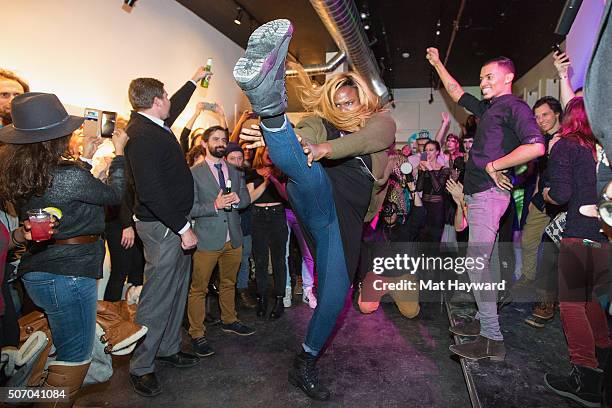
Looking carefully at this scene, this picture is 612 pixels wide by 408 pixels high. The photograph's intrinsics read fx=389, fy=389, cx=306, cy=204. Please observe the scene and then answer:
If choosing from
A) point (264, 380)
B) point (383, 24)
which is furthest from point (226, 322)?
point (383, 24)

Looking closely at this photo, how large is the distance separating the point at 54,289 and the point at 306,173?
1220mm

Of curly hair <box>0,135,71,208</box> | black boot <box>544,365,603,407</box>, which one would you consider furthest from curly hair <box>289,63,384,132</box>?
black boot <box>544,365,603,407</box>

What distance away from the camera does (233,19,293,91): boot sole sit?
4.33 ft

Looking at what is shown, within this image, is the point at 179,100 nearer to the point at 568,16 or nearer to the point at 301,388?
the point at 301,388

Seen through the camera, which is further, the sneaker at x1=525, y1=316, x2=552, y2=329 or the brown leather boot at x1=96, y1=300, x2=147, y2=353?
the sneaker at x1=525, y1=316, x2=552, y2=329

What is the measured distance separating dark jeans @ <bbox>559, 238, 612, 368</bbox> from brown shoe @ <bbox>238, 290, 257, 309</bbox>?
2519 millimetres

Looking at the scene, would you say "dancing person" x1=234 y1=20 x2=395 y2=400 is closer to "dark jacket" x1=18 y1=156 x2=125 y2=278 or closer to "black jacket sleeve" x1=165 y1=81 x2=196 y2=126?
"dark jacket" x1=18 y1=156 x2=125 y2=278

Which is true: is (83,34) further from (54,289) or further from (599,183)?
(599,183)

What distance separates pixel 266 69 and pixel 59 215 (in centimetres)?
110

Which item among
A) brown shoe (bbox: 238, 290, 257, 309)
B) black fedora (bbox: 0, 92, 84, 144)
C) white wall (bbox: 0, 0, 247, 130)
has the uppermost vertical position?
white wall (bbox: 0, 0, 247, 130)

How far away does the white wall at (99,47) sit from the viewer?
3107 mm

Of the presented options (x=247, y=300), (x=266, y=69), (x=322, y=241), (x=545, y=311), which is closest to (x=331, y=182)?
(x=322, y=241)

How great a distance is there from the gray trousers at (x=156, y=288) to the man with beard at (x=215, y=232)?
0.39m

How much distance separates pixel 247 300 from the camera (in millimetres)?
3760
